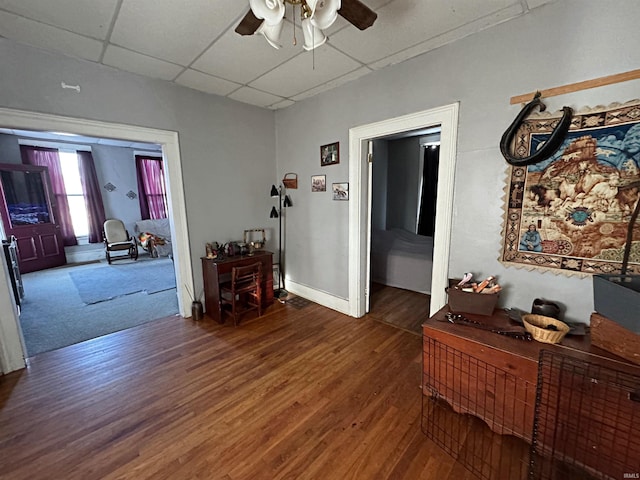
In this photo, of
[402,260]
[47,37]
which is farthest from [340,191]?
[47,37]

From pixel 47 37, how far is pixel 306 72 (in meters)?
1.95

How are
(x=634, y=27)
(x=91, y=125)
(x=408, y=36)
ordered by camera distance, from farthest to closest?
(x=91, y=125), (x=408, y=36), (x=634, y=27)

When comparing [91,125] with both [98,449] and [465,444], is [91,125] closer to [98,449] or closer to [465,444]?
[98,449]

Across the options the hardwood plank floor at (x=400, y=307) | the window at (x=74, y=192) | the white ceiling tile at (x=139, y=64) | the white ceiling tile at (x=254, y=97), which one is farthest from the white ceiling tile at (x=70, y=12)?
the window at (x=74, y=192)

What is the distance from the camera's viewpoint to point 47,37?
1886 millimetres

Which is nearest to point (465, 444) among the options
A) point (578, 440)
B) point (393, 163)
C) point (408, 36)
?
point (578, 440)

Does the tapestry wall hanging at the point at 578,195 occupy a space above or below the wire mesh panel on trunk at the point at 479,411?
above

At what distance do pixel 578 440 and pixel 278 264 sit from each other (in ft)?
10.8

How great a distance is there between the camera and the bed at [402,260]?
3.58 m

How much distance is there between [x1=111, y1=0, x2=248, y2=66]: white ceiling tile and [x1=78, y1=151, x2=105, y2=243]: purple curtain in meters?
5.40

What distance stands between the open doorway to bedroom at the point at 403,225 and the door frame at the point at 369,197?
1.32 feet

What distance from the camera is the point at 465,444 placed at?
4.75ft

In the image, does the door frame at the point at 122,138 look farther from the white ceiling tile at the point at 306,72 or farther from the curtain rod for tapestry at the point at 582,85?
the curtain rod for tapestry at the point at 582,85

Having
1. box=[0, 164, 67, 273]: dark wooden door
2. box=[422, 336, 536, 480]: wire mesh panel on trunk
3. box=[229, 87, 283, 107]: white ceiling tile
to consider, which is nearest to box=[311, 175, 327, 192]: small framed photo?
box=[229, 87, 283, 107]: white ceiling tile
